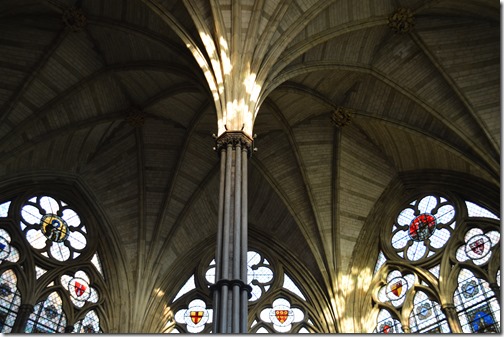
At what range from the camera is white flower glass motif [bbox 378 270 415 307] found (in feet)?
54.5

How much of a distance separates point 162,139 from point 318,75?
4.42 meters

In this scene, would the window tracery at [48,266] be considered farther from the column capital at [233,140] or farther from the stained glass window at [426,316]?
the stained glass window at [426,316]

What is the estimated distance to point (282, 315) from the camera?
678 inches

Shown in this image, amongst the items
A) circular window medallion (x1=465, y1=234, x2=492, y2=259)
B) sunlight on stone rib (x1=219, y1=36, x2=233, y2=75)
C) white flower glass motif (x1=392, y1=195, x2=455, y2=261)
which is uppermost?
sunlight on stone rib (x1=219, y1=36, x2=233, y2=75)

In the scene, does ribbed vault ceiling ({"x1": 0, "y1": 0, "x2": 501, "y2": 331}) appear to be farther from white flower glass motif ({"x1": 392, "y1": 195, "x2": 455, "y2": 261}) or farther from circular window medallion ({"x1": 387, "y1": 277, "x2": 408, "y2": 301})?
circular window medallion ({"x1": 387, "y1": 277, "x2": 408, "y2": 301})

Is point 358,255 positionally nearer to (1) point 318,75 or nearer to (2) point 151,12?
(1) point 318,75

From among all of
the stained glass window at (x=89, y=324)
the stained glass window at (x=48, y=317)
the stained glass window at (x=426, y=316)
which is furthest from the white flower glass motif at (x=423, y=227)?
the stained glass window at (x=48, y=317)

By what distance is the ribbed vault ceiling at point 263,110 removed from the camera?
15500mm

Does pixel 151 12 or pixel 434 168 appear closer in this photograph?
pixel 151 12

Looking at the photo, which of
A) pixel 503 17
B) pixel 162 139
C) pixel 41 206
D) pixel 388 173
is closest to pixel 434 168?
pixel 388 173

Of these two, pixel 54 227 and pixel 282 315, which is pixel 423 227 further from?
pixel 54 227

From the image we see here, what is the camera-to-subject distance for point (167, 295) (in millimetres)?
17625

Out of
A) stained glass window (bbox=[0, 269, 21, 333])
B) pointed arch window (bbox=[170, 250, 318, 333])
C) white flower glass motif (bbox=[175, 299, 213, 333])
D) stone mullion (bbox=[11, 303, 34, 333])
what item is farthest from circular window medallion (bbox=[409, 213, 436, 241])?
stained glass window (bbox=[0, 269, 21, 333])

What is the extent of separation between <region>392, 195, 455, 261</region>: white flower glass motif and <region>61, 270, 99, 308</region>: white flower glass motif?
7.58 meters
